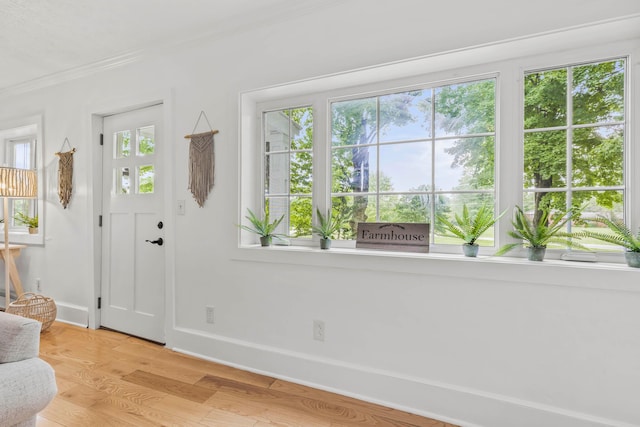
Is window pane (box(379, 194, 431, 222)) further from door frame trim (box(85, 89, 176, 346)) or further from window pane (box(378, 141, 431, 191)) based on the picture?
door frame trim (box(85, 89, 176, 346))

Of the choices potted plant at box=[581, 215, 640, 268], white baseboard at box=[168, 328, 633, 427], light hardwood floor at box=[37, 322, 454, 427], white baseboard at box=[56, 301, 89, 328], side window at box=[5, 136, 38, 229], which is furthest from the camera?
side window at box=[5, 136, 38, 229]

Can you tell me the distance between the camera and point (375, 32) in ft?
6.19

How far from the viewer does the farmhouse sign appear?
1920 mm

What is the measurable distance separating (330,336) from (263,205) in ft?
3.43

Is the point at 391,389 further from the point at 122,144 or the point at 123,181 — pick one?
the point at 122,144

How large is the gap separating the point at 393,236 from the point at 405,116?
30.2 inches

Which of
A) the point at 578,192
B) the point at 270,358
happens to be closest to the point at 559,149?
the point at 578,192

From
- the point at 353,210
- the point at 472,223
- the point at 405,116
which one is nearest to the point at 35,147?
the point at 353,210

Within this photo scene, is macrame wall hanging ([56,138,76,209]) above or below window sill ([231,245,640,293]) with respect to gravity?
above

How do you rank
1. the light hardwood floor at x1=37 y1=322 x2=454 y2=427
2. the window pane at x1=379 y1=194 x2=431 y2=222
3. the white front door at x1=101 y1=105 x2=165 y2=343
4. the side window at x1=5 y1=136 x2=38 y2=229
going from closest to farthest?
the light hardwood floor at x1=37 y1=322 x2=454 y2=427
the window pane at x1=379 y1=194 x2=431 y2=222
the white front door at x1=101 y1=105 x2=165 y2=343
the side window at x1=5 y1=136 x2=38 y2=229

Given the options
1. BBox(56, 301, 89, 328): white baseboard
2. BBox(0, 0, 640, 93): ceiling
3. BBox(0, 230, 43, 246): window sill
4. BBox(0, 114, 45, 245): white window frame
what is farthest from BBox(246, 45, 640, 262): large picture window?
BBox(0, 230, 43, 246): window sill

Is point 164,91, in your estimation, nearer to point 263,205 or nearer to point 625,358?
point 263,205

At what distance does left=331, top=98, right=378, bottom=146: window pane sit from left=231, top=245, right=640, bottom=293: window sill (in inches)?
29.4

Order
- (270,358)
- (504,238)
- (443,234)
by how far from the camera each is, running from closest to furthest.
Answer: (504,238) < (443,234) < (270,358)
